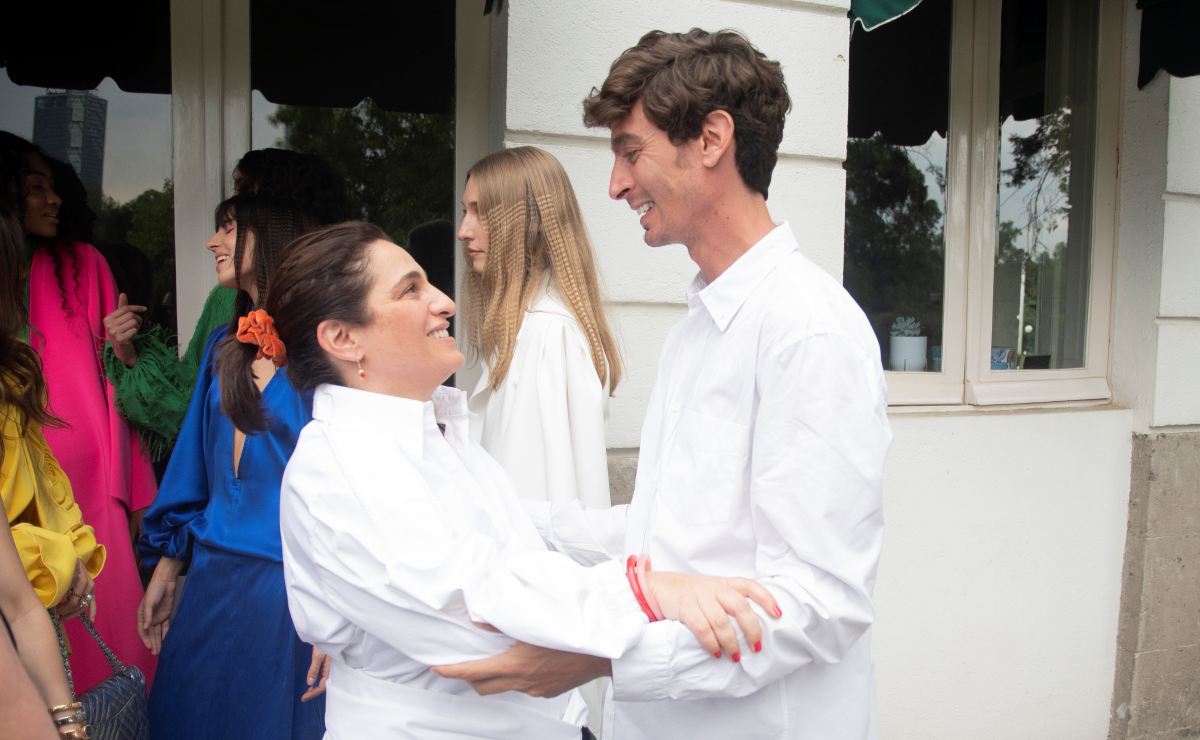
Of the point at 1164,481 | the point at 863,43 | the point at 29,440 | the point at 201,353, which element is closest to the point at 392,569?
the point at 29,440

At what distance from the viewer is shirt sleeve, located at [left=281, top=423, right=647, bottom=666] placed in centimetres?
124

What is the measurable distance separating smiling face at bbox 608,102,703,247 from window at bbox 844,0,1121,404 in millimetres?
2474

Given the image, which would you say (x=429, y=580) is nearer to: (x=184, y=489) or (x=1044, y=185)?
(x=184, y=489)

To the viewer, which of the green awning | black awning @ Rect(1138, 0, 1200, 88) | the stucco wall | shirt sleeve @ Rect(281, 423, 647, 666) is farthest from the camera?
the stucco wall

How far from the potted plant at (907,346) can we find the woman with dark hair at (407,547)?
2.71 meters

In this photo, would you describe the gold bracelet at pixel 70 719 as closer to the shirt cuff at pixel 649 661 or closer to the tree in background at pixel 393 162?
the shirt cuff at pixel 649 661

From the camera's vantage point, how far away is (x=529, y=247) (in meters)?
2.36

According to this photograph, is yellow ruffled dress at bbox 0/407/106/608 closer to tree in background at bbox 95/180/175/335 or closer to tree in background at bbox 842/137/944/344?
tree in background at bbox 95/180/175/335

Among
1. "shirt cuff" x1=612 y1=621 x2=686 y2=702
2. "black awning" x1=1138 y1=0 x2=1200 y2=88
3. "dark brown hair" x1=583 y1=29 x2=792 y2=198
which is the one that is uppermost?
"black awning" x1=1138 y1=0 x2=1200 y2=88

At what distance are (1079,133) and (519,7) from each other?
272 centimetres

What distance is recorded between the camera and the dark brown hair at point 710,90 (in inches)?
59.3

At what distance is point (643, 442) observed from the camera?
1724 mm

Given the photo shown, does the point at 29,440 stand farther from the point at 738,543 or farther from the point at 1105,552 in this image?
the point at 1105,552

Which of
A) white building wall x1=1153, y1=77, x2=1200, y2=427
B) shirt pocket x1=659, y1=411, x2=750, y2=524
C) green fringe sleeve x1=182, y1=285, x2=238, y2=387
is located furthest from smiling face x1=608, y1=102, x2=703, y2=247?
white building wall x1=1153, y1=77, x2=1200, y2=427
